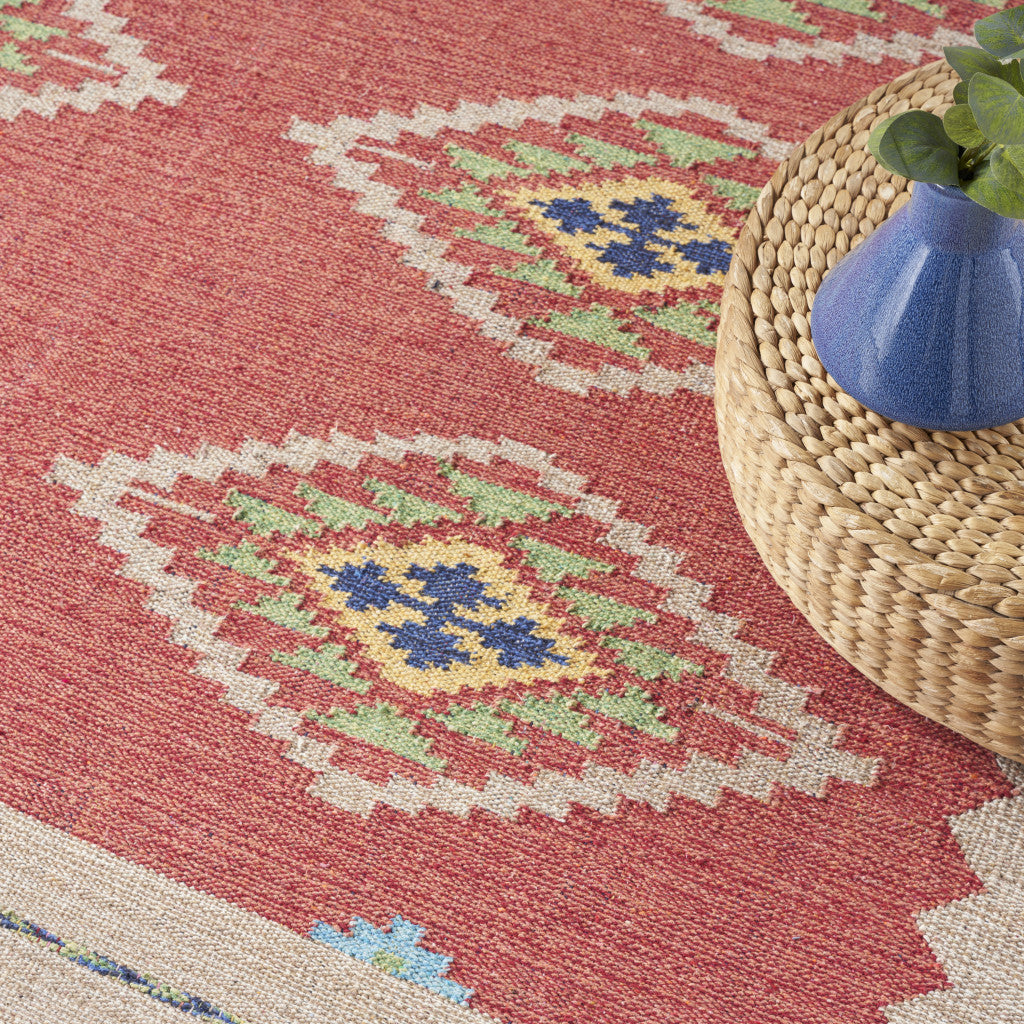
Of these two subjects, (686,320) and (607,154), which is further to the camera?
(607,154)

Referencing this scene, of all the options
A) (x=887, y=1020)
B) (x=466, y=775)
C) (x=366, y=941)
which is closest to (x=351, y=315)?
(x=466, y=775)

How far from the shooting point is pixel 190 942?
3.37 ft

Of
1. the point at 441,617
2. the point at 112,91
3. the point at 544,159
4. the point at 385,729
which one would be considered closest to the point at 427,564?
the point at 441,617

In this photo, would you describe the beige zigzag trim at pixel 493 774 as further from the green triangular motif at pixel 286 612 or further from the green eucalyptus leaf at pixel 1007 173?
the green eucalyptus leaf at pixel 1007 173

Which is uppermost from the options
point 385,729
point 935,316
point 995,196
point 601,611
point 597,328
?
point 995,196

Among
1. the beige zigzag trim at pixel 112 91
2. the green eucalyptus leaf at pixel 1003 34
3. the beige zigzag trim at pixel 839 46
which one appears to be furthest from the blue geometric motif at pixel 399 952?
the beige zigzag trim at pixel 839 46

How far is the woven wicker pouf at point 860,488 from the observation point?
33.3 inches

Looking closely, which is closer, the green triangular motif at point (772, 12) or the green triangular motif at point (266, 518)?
the green triangular motif at point (266, 518)

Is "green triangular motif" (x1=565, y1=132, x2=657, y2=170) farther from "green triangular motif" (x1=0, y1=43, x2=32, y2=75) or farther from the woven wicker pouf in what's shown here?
"green triangular motif" (x1=0, y1=43, x2=32, y2=75)

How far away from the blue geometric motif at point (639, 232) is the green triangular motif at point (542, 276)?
5 centimetres

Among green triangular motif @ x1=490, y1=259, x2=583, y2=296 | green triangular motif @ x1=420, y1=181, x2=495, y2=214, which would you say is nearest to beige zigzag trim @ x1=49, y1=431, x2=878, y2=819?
green triangular motif @ x1=490, y1=259, x2=583, y2=296

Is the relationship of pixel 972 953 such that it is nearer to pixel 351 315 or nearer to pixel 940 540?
pixel 940 540

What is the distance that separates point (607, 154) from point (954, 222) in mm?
755

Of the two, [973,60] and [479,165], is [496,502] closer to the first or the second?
[479,165]
